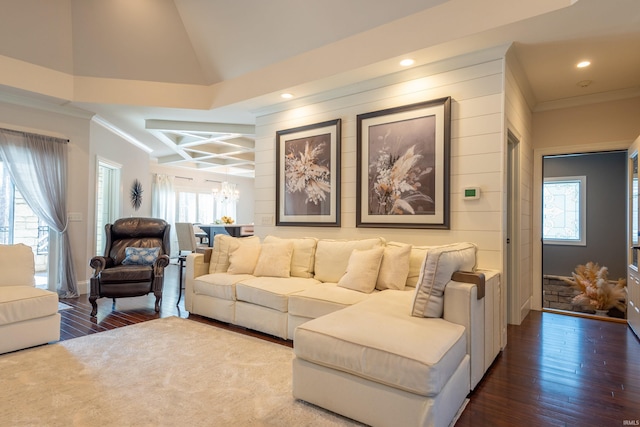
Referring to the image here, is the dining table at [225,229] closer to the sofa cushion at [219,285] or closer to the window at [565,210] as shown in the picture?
the sofa cushion at [219,285]

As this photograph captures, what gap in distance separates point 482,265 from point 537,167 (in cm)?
231

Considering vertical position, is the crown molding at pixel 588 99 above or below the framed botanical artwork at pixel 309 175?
above

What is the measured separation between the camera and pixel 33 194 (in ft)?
15.0

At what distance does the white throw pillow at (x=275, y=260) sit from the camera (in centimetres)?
376

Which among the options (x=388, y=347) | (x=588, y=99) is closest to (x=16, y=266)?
(x=388, y=347)

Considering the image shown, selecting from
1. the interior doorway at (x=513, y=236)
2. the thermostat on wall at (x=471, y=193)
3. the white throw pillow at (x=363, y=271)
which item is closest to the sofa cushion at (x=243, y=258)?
the white throw pillow at (x=363, y=271)

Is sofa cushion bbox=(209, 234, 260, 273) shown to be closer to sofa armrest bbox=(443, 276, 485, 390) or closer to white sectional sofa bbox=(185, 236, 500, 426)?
white sectional sofa bbox=(185, 236, 500, 426)

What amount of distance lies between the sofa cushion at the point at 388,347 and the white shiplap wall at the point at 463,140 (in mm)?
1230

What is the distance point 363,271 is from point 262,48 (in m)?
2.78

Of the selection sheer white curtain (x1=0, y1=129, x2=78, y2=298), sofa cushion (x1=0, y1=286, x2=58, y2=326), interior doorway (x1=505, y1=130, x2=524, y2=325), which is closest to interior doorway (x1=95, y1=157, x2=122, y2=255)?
sheer white curtain (x1=0, y1=129, x2=78, y2=298)

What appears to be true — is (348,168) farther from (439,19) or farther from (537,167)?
(537,167)

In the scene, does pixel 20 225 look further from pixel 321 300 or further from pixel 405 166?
pixel 405 166

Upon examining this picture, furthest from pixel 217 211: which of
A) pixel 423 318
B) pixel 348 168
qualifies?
pixel 423 318

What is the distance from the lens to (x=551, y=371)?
2.62m
